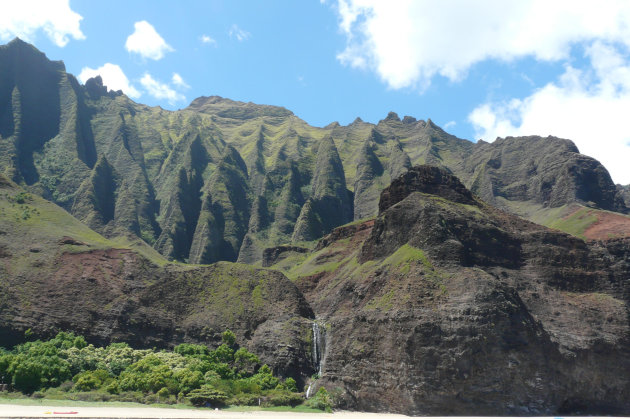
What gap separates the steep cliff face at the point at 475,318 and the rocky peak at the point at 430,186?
5422mm

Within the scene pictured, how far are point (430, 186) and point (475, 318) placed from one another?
46.3m

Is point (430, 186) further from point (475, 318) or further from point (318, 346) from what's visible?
point (475, 318)

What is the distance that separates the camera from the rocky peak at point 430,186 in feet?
355

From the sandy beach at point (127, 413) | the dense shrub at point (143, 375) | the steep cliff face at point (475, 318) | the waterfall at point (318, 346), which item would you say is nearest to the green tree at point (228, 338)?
the dense shrub at point (143, 375)

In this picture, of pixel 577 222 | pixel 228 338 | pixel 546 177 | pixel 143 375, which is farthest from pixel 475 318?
pixel 546 177

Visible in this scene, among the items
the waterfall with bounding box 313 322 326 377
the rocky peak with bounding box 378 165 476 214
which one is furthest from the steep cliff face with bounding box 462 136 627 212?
the waterfall with bounding box 313 322 326 377

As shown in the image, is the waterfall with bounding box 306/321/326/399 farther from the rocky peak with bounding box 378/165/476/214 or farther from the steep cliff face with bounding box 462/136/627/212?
the steep cliff face with bounding box 462/136/627/212

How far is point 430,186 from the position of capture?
109 meters

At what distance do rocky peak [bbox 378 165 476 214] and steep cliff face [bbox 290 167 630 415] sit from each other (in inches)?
213

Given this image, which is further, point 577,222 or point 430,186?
point 577,222

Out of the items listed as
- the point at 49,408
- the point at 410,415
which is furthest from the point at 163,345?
the point at 410,415

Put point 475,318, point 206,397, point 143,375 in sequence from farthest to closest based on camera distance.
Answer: point 475,318
point 143,375
point 206,397

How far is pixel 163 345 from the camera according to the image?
8312cm

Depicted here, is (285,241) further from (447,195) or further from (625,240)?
(625,240)
